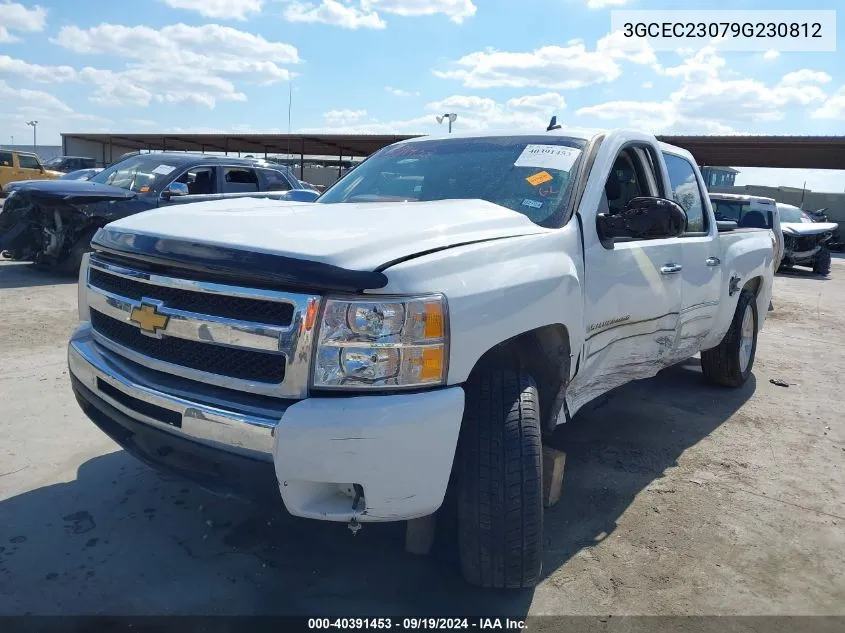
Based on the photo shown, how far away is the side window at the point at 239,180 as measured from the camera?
31.4 feet

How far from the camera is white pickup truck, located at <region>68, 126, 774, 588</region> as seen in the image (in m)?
2.07

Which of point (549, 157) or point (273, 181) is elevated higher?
point (549, 157)

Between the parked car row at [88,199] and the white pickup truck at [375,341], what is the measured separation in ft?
17.6

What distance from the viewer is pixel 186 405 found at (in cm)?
228

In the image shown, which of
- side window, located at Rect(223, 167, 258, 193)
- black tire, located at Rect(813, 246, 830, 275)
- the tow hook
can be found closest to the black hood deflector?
the tow hook

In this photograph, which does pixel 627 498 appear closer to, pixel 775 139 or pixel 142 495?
pixel 142 495

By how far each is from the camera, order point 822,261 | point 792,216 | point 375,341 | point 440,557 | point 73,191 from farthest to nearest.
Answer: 1. point 792,216
2. point 822,261
3. point 73,191
4. point 440,557
5. point 375,341

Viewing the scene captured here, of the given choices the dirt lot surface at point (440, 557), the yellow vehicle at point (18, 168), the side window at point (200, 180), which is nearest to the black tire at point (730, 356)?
the dirt lot surface at point (440, 557)

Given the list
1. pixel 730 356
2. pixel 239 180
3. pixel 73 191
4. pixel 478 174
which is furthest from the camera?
pixel 239 180

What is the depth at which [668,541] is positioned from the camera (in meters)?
3.06

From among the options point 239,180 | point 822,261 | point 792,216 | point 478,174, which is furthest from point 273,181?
point 792,216

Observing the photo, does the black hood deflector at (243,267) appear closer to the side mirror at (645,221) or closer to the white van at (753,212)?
the side mirror at (645,221)

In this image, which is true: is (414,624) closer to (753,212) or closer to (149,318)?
(149,318)

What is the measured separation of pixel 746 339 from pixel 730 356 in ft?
1.26
